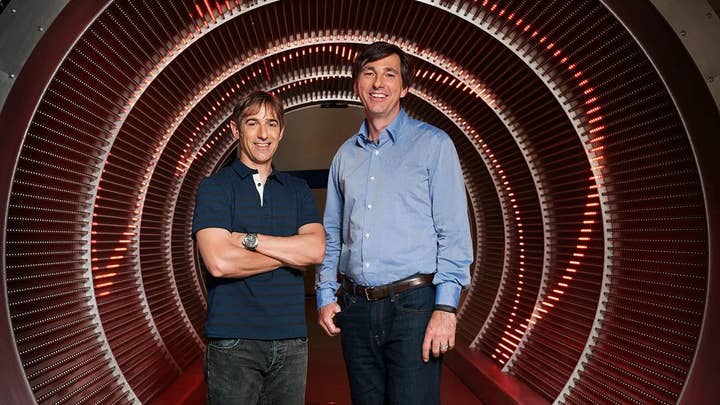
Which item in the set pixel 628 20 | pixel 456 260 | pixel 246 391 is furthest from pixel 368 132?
pixel 628 20

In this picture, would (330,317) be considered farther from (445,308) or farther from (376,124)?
(376,124)

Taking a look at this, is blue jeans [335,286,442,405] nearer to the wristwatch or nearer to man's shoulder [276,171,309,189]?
the wristwatch

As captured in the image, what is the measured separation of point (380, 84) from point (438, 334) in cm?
126

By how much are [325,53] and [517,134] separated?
7.65 feet

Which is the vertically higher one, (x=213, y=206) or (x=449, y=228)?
(x=213, y=206)

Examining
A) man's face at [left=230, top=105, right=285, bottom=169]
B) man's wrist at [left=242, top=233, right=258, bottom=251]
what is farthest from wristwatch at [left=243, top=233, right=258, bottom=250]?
man's face at [left=230, top=105, right=285, bottom=169]

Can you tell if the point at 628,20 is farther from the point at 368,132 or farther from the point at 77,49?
the point at 77,49

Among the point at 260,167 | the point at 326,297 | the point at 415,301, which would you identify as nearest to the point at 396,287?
the point at 415,301

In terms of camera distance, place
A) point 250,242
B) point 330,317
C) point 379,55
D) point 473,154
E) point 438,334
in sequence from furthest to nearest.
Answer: point 473,154, point 330,317, point 379,55, point 250,242, point 438,334

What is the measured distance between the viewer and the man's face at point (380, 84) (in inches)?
121

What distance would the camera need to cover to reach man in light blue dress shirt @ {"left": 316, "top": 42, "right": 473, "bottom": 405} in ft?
9.61

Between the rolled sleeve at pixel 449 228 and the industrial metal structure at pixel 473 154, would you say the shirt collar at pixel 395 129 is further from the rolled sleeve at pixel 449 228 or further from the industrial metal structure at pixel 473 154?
the industrial metal structure at pixel 473 154

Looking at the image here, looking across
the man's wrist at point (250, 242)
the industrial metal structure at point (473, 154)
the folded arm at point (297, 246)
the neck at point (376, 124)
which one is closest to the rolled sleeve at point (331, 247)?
the folded arm at point (297, 246)

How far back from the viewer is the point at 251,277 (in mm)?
3041
